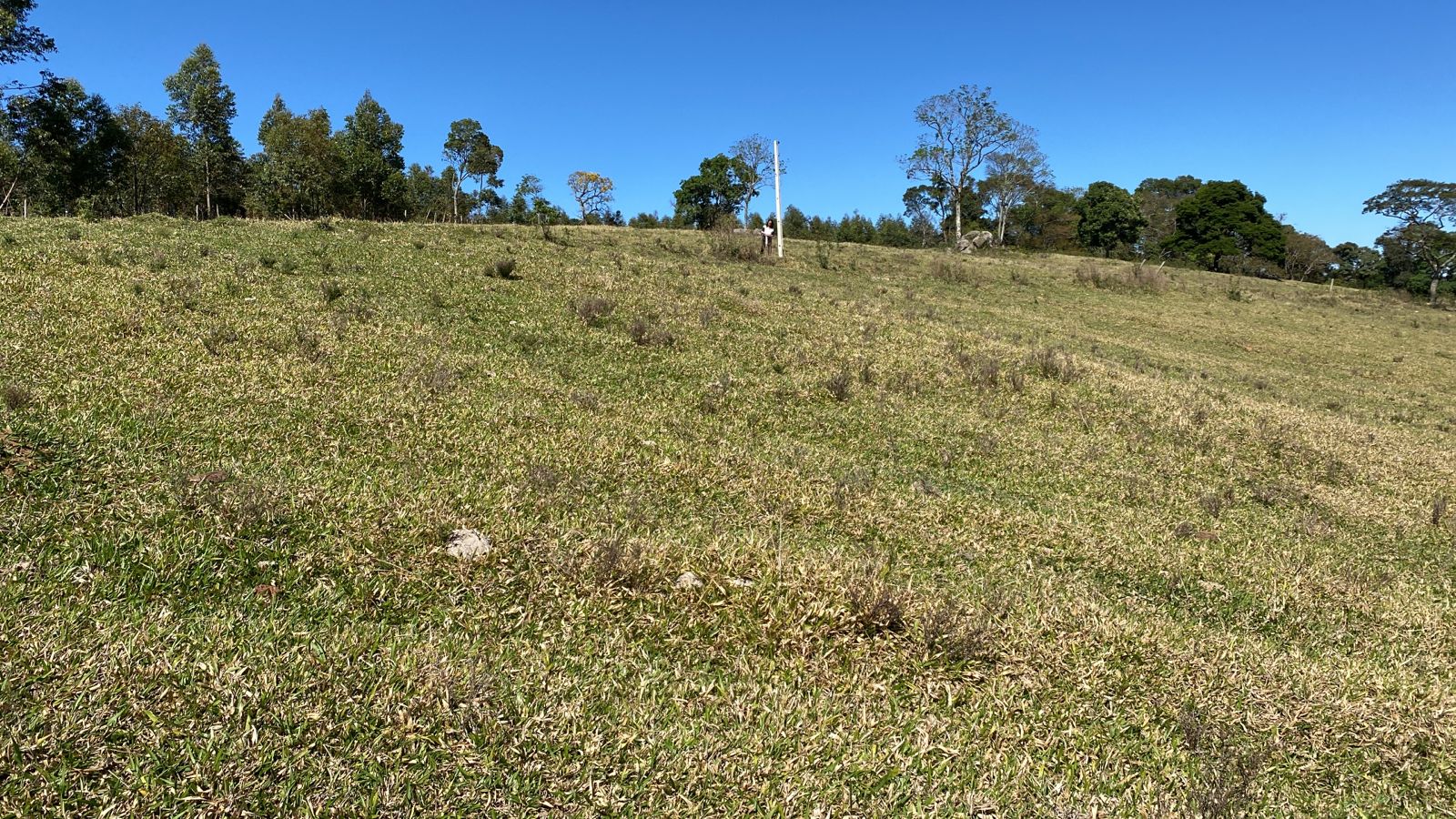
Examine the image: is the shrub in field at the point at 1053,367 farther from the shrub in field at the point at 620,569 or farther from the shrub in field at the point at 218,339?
the shrub in field at the point at 218,339

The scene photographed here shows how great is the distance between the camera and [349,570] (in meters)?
4.85

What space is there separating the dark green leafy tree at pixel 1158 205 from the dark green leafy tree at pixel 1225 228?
2.93 m

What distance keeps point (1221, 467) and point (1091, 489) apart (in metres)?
3.51

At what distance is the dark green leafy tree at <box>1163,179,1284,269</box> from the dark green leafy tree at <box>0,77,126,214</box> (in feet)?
373

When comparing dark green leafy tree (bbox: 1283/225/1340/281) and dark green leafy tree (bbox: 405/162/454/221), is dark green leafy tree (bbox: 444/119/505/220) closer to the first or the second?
dark green leafy tree (bbox: 405/162/454/221)

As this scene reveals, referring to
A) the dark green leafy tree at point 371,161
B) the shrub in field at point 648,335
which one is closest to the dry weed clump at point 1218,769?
the shrub in field at point 648,335

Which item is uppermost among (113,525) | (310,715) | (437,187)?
(437,187)

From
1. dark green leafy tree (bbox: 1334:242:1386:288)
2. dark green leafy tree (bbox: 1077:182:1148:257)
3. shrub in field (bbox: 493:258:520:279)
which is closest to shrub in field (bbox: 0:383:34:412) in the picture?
shrub in field (bbox: 493:258:520:279)

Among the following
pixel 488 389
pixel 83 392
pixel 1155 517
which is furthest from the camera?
pixel 488 389

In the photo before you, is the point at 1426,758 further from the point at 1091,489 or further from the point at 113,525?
the point at 113,525

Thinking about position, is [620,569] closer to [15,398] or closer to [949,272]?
[15,398]

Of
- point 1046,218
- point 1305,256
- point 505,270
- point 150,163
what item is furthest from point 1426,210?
point 150,163

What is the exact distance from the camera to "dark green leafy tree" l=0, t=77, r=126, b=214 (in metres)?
50.8

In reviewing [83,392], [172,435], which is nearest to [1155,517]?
[172,435]
